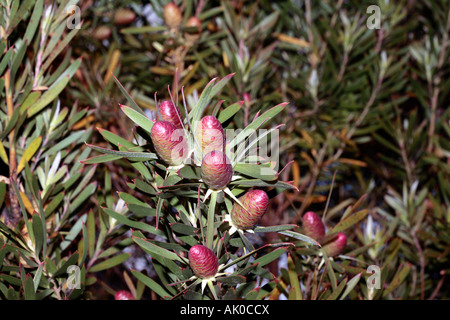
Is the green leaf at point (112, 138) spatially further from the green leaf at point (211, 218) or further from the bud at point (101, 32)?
the bud at point (101, 32)

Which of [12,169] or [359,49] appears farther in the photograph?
[359,49]

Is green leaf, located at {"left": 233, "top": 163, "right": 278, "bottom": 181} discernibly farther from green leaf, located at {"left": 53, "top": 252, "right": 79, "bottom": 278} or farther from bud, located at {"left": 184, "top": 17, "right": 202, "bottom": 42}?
bud, located at {"left": 184, "top": 17, "right": 202, "bottom": 42}

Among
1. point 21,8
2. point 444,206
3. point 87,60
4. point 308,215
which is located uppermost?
point 21,8

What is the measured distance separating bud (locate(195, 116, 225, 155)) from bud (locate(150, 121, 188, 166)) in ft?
0.06

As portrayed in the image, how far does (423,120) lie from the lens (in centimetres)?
89

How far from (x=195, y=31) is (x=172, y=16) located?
0.17 feet

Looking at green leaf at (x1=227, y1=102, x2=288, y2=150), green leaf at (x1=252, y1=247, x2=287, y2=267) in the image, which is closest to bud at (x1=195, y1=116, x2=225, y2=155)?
green leaf at (x1=227, y1=102, x2=288, y2=150)

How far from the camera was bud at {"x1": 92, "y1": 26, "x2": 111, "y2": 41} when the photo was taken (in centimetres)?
81

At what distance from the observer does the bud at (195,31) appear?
0.73 meters

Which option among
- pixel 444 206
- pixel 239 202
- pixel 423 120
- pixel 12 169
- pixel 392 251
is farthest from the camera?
pixel 423 120

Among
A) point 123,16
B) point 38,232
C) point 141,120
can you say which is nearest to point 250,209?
point 141,120

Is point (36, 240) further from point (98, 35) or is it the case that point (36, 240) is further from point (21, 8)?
point (98, 35)
